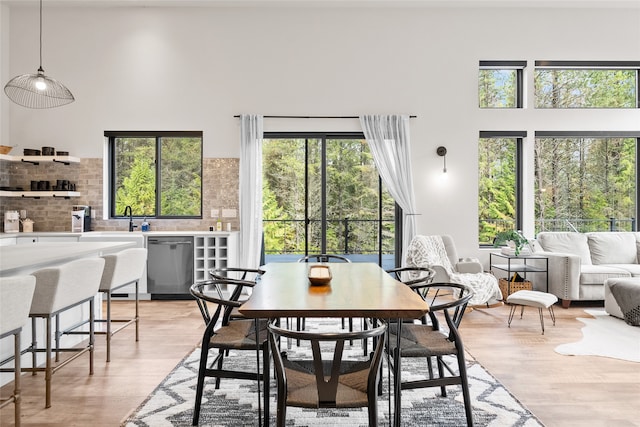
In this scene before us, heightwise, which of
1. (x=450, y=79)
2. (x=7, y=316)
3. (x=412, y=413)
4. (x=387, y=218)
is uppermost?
(x=450, y=79)

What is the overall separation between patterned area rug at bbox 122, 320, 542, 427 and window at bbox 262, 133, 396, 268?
3.38 m

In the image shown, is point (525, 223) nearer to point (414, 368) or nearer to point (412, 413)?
point (414, 368)

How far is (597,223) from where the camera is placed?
6465 millimetres

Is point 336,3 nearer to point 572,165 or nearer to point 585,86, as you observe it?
point 585,86

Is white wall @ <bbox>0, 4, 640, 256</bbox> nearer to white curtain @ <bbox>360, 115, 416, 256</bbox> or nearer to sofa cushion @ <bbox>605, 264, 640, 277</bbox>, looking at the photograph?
white curtain @ <bbox>360, 115, 416, 256</bbox>

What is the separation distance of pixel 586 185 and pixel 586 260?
135cm

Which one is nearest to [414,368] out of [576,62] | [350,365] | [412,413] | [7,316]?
[412,413]

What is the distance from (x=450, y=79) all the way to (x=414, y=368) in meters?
4.42

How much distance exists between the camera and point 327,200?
6.33m

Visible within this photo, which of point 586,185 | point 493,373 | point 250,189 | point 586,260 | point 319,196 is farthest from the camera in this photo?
point 586,185

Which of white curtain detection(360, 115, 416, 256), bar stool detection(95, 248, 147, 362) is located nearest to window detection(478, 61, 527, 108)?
white curtain detection(360, 115, 416, 256)

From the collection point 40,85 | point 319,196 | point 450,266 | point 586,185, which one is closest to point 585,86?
point 586,185

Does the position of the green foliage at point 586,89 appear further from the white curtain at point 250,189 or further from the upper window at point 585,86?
the white curtain at point 250,189

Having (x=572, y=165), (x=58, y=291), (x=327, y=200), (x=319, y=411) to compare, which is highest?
(x=572, y=165)
